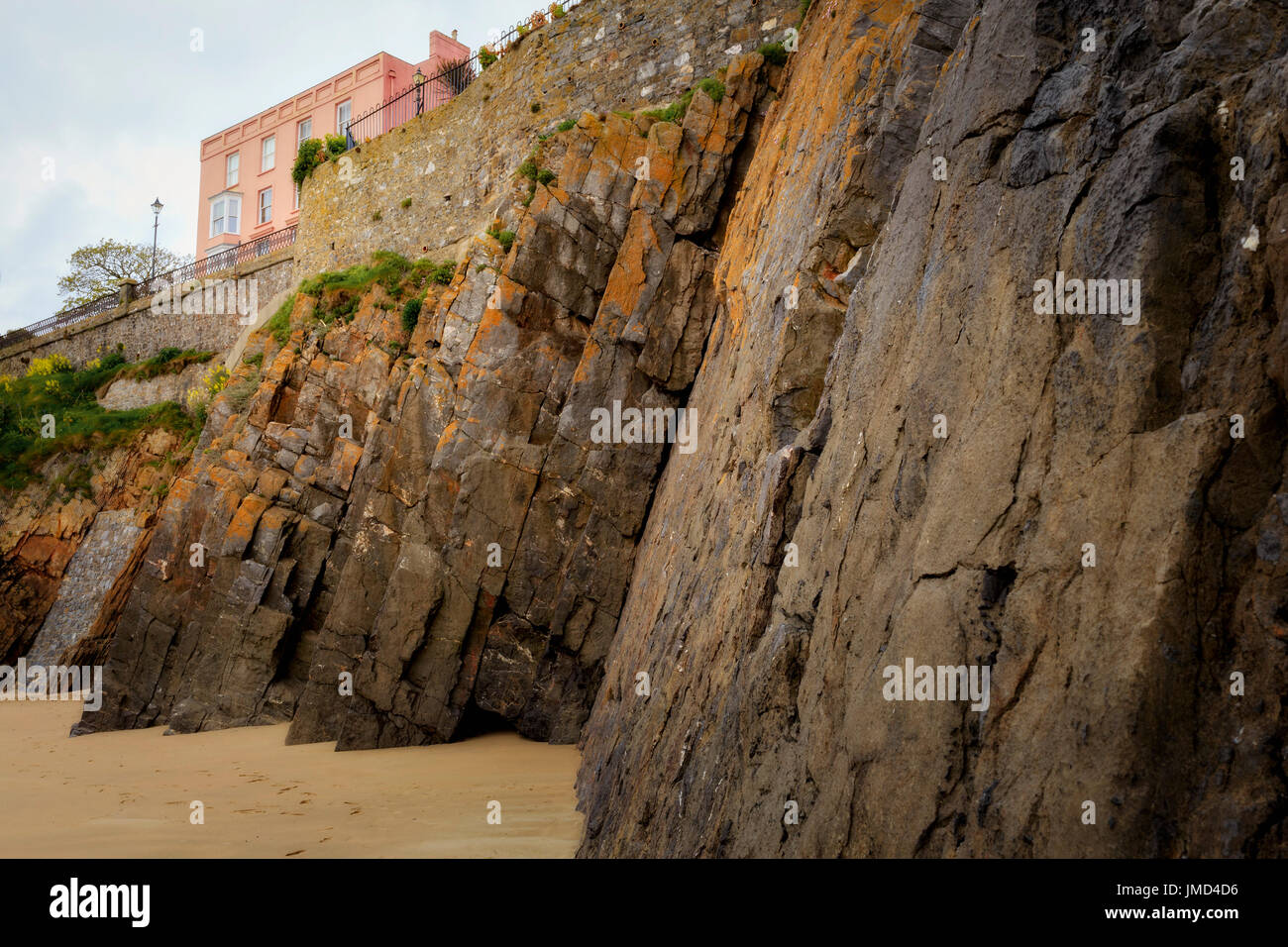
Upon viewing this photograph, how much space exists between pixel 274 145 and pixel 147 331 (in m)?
12.3

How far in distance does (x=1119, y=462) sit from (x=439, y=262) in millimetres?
19866

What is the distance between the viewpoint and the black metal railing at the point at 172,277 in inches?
1255

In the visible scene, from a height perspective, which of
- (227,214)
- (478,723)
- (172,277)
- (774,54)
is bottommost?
(478,723)

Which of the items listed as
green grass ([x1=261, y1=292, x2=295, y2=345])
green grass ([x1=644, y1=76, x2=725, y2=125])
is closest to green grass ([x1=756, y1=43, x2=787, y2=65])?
green grass ([x1=644, y1=76, x2=725, y2=125])

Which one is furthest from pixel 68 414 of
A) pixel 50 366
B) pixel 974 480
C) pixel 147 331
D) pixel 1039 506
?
pixel 1039 506

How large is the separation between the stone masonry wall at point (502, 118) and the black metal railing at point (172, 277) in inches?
219

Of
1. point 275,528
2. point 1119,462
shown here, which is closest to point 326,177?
point 275,528

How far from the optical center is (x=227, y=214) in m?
41.8

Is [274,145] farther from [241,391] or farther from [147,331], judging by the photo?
[241,391]

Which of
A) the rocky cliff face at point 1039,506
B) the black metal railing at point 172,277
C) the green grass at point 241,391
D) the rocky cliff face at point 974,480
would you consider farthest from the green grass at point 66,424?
the rocky cliff face at point 1039,506

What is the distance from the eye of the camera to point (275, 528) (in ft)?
54.1

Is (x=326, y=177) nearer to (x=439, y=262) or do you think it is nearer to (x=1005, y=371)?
(x=439, y=262)

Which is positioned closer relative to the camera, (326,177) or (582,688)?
(582,688)

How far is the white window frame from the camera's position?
41.8m
